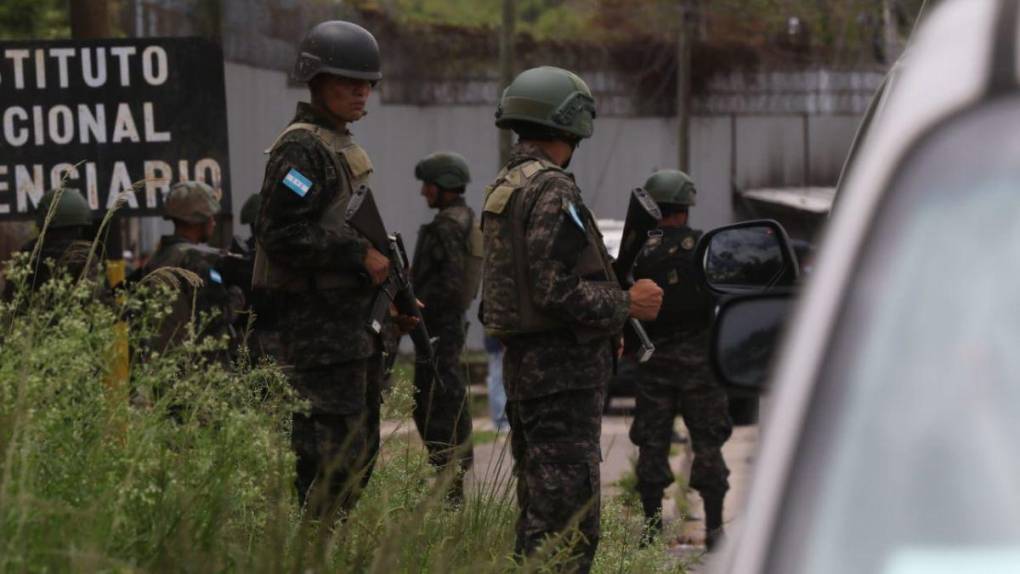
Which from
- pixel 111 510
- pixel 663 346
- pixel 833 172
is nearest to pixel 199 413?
pixel 111 510

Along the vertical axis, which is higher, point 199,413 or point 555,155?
point 555,155

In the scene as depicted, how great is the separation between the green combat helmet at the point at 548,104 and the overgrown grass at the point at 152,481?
1.38 m

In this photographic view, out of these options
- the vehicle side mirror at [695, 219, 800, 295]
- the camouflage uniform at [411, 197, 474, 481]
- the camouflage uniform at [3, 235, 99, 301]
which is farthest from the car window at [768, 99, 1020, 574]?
the camouflage uniform at [411, 197, 474, 481]

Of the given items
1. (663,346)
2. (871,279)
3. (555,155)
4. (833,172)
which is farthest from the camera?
(833,172)

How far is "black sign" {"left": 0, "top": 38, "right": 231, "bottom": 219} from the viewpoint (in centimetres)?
782

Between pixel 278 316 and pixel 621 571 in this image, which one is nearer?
pixel 621 571

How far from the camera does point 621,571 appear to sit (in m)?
4.95

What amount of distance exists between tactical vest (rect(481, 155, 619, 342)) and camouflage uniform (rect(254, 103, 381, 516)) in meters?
0.54

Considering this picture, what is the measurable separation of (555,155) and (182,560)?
8.44 ft

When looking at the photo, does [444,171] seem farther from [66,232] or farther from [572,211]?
[572,211]

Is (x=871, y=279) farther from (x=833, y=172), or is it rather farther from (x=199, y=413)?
(x=833, y=172)

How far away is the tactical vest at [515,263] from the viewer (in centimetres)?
548

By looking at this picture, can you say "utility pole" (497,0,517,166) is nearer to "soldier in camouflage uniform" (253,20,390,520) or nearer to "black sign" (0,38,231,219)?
"black sign" (0,38,231,219)

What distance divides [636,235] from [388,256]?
882 mm
